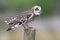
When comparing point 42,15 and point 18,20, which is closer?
point 18,20

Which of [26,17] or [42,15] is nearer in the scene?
[26,17]

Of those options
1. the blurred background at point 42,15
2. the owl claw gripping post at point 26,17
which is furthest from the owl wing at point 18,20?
the blurred background at point 42,15

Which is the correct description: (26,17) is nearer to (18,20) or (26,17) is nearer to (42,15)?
(18,20)

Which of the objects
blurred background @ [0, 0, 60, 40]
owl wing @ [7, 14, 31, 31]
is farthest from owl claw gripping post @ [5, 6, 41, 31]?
blurred background @ [0, 0, 60, 40]

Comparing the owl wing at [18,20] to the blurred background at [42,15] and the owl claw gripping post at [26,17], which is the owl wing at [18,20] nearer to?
the owl claw gripping post at [26,17]

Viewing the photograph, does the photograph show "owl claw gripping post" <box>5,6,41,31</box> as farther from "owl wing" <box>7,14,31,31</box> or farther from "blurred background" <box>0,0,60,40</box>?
"blurred background" <box>0,0,60,40</box>

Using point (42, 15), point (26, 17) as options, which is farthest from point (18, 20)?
point (42, 15)

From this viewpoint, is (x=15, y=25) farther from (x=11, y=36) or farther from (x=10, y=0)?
(x=10, y=0)

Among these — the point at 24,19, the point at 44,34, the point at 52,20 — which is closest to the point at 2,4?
the point at 52,20

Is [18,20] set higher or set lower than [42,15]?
higher
